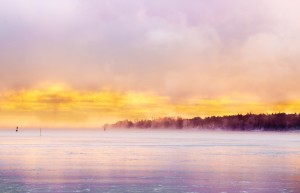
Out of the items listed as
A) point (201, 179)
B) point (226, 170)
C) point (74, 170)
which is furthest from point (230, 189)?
point (74, 170)

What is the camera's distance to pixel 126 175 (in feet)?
105

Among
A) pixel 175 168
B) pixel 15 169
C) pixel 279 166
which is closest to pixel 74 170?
pixel 15 169

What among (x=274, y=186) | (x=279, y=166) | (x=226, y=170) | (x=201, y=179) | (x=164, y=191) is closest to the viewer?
(x=164, y=191)

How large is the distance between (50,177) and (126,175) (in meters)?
4.48

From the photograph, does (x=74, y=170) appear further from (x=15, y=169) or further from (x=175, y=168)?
(x=175, y=168)

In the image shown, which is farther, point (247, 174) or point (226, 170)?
point (226, 170)

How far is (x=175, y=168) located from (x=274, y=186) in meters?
11.2

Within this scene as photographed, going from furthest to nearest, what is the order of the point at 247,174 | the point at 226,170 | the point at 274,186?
the point at 226,170, the point at 247,174, the point at 274,186

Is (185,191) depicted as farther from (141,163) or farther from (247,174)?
(141,163)

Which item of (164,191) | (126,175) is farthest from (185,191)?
(126,175)

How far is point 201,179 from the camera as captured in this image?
30594mm

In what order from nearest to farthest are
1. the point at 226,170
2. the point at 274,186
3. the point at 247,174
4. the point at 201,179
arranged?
the point at 274,186 → the point at 201,179 → the point at 247,174 → the point at 226,170

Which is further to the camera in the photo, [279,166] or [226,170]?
[279,166]

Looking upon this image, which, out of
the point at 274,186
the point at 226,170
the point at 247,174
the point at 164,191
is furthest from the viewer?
the point at 226,170
